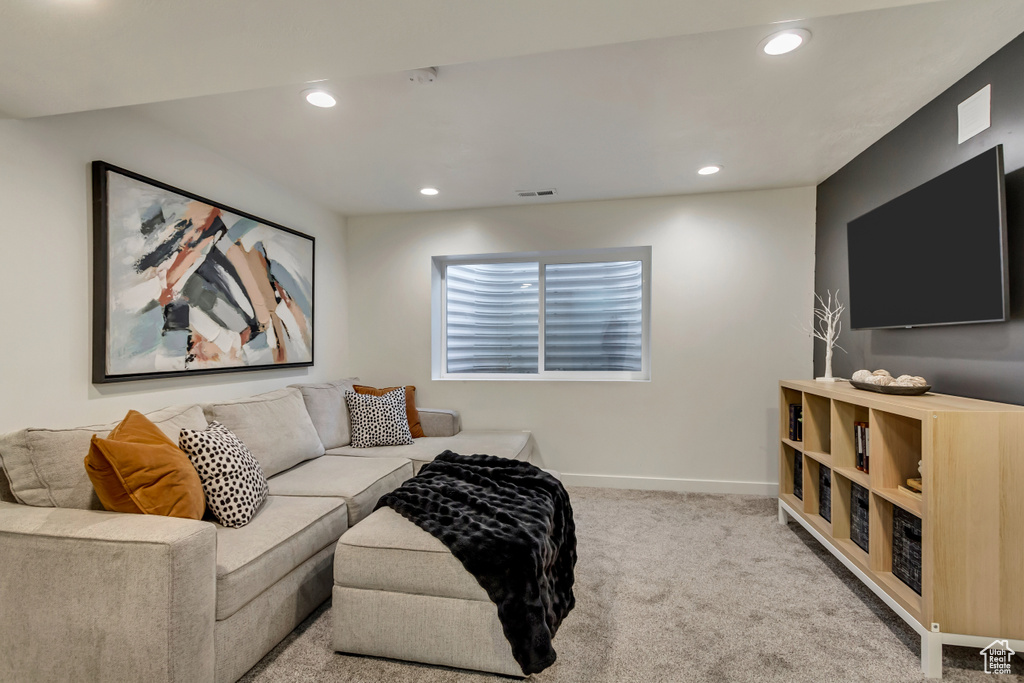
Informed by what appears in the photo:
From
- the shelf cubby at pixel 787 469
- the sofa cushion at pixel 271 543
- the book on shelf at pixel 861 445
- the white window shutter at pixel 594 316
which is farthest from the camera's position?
the white window shutter at pixel 594 316

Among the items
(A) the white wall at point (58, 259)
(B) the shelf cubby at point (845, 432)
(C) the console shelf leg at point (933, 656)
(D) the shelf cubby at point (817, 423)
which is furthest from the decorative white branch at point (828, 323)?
(A) the white wall at point (58, 259)

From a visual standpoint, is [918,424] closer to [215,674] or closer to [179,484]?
[215,674]

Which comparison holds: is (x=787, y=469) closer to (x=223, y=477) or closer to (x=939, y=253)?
(x=939, y=253)

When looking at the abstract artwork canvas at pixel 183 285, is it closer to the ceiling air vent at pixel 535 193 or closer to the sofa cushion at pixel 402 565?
the sofa cushion at pixel 402 565

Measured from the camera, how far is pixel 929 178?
2.44 meters

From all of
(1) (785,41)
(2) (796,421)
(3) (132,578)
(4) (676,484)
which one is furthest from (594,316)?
(3) (132,578)

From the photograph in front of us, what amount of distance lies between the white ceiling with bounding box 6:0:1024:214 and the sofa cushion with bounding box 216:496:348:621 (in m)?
1.66

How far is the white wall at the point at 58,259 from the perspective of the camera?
6.52ft

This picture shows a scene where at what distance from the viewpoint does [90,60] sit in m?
1.63

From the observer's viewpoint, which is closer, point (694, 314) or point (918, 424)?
point (918, 424)

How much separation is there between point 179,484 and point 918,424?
9.82 feet

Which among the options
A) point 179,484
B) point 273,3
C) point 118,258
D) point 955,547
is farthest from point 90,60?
point 955,547

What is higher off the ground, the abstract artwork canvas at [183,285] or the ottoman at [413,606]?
the abstract artwork canvas at [183,285]

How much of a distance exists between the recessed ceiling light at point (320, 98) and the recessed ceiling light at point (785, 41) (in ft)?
6.10
